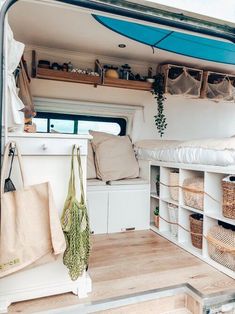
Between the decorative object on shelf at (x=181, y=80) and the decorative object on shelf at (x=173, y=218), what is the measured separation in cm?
167

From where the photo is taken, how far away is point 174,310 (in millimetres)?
1745

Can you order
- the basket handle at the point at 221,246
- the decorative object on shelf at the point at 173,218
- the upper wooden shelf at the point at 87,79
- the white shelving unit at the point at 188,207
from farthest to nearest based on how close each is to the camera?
the upper wooden shelf at the point at 87,79 < the decorative object on shelf at the point at 173,218 < the white shelving unit at the point at 188,207 < the basket handle at the point at 221,246

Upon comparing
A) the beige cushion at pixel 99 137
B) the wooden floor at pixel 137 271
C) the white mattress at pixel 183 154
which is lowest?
the wooden floor at pixel 137 271

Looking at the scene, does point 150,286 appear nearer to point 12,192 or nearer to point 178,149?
point 12,192

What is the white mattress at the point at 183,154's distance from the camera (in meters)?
2.22

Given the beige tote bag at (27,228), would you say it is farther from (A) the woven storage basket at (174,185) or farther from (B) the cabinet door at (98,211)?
(A) the woven storage basket at (174,185)

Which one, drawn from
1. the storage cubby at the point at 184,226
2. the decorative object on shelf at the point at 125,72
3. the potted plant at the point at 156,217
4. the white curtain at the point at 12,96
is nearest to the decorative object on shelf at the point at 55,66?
the decorative object on shelf at the point at 125,72

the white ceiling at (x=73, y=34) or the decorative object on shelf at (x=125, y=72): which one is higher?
the white ceiling at (x=73, y=34)

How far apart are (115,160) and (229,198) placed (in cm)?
157

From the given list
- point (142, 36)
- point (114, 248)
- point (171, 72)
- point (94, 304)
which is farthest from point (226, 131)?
point (94, 304)

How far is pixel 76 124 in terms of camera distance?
3.71 m

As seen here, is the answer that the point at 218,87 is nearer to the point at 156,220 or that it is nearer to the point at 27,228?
the point at 156,220

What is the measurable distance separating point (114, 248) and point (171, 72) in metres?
2.52

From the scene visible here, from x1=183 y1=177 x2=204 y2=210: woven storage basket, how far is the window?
1.50m
